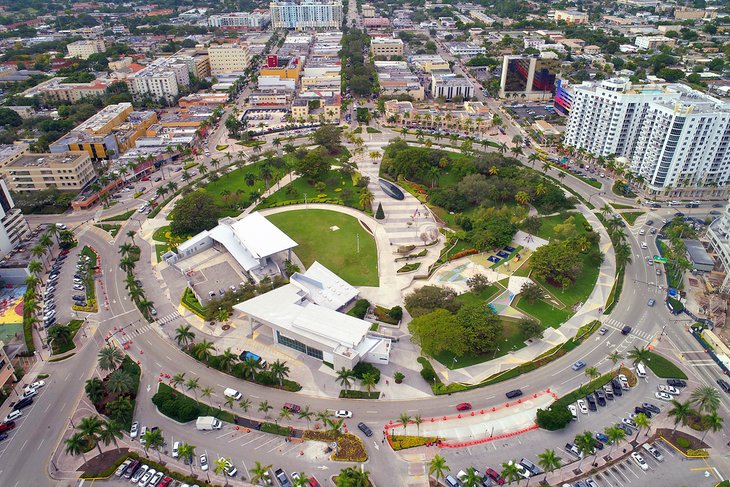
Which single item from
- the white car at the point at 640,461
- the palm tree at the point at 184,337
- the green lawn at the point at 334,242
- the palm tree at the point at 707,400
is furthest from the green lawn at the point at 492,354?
the palm tree at the point at 184,337

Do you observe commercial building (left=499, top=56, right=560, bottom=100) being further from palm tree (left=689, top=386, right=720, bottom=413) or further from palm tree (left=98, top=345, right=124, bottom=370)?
palm tree (left=98, top=345, right=124, bottom=370)

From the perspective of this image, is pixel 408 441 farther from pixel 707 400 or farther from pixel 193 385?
pixel 707 400

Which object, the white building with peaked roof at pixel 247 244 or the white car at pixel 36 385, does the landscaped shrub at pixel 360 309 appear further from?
the white car at pixel 36 385

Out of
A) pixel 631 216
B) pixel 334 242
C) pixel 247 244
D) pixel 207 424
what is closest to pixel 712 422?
pixel 207 424

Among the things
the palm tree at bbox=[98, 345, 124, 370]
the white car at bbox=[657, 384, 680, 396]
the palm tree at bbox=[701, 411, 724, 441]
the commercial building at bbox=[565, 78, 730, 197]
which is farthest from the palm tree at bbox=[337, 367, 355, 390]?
the commercial building at bbox=[565, 78, 730, 197]

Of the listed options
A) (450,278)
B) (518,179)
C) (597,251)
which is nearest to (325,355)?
(450,278)

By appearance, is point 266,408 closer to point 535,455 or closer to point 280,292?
point 280,292
